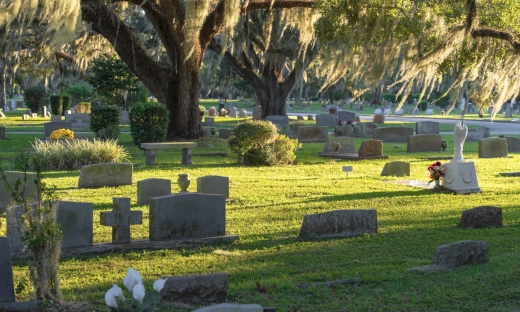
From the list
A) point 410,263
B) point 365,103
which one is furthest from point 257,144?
point 365,103

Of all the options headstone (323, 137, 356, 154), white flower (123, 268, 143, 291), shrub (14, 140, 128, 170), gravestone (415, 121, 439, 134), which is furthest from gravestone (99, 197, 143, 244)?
gravestone (415, 121, 439, 134)

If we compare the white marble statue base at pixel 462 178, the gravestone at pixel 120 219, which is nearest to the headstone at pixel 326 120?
the white marble statue base at pixel 462 178

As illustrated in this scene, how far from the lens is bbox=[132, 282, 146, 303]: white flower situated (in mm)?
4223

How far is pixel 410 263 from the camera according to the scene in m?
9.52

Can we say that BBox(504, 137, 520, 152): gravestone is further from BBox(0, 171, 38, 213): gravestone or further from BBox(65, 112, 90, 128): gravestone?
BBox(65, 112, 90, 128): gravestone

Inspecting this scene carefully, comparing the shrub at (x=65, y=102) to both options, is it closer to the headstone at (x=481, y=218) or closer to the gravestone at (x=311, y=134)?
the gravestone at (x=311, y=134)

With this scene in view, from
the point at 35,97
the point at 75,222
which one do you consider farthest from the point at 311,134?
the point at 35,97

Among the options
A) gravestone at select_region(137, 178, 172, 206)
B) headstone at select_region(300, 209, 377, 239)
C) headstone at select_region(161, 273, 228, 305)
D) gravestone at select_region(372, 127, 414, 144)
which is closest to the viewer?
headstone at select_region(161, 273, 228, 305)

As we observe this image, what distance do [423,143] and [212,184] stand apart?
1493cm

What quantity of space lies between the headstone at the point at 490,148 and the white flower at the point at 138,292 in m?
22.4

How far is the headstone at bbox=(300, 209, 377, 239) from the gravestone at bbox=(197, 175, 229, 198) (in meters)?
3.30

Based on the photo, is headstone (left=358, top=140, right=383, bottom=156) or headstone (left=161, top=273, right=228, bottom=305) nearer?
headstone (left=161, top=273, right=228, bottom=305)

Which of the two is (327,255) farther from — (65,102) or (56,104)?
(65,102)

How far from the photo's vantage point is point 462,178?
53.1 ft
